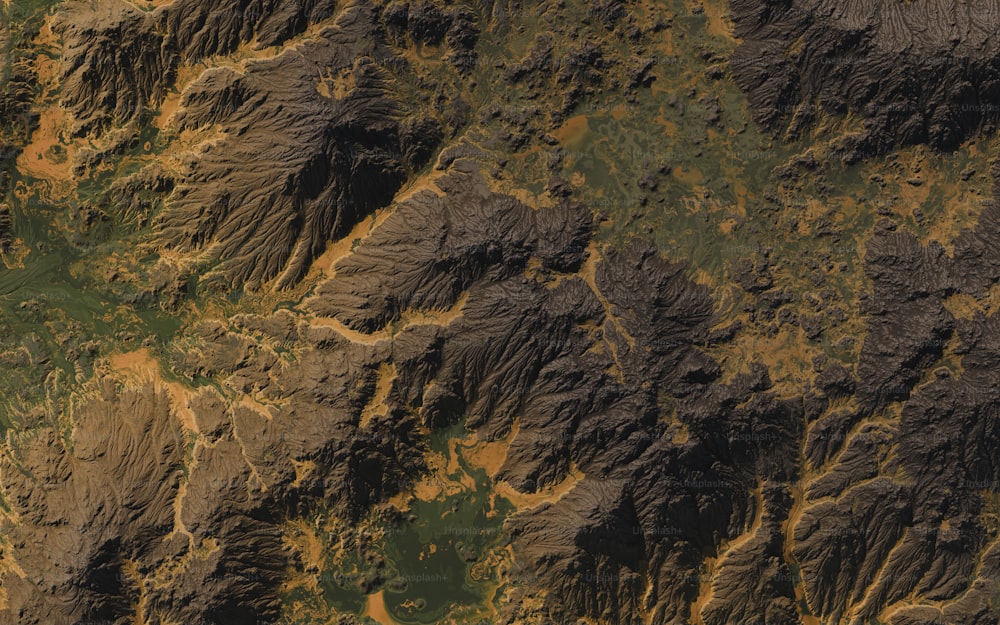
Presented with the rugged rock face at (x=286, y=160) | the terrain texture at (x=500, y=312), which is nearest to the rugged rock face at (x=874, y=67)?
the terrain texture at (x=500, y=312)

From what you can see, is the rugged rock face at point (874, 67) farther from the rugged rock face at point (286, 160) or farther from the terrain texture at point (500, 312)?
the rugged rock face at point (286, 160)

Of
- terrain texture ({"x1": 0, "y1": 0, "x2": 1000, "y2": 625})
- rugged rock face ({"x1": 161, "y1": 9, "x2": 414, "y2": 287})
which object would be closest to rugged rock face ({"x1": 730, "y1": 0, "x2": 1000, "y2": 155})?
terrain texture ({"x1": 0, "y1": 0, "x2": 1000, "y2": 625})

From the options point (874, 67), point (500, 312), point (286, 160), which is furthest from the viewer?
point (286, 160)

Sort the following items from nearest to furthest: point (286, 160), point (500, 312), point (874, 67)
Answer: point (500, 312), point (874, 67), point (286, 160)

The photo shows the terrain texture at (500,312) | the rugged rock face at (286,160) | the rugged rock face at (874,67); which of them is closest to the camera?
the terrain texture at (500,312)

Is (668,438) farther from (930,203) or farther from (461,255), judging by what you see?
(930,203)

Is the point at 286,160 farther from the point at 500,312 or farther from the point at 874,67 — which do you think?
the point at 874,67

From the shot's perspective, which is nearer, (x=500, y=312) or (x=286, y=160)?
(x=500, y=312)

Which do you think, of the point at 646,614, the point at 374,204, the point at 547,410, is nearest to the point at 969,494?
the point at 646,614

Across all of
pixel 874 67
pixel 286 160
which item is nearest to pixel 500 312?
pixel 286 160
